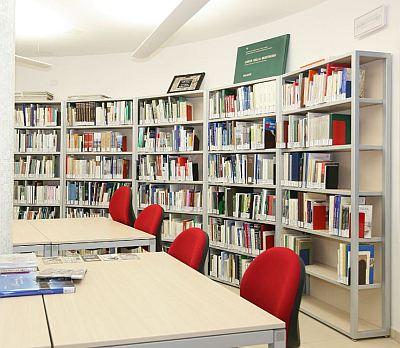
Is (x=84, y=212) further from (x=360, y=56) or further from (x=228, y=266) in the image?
(x=360, y=56)

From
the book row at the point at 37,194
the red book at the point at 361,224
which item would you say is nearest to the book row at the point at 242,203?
the red book at the point at 361,224

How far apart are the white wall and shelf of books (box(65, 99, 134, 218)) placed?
0.46 m

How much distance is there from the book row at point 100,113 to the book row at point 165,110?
22cm

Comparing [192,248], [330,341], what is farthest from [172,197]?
[192,248]

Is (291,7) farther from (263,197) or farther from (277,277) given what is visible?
(277,277)

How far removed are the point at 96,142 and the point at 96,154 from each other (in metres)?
0.20

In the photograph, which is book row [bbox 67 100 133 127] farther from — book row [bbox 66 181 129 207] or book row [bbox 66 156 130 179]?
book row [bbox 66 181 129 207]

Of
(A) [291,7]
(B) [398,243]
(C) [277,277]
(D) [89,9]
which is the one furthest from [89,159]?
(C) [277,277]

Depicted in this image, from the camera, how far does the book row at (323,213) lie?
4.00 metres

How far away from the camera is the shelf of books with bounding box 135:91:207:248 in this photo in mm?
6219

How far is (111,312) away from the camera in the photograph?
77.0 inches

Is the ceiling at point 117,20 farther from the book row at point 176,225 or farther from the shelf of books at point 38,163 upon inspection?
the book row at point 176,225

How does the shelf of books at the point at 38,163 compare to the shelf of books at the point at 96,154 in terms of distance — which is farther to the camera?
the shelf of books at the point at 38,163

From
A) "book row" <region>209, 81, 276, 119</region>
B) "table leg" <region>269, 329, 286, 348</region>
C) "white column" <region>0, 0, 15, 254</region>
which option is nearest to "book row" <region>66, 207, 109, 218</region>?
"book row" <region>209, 81, 276, 119</region>
